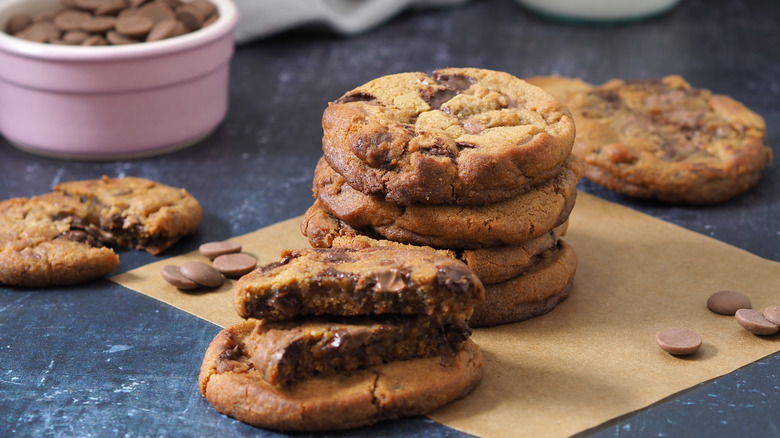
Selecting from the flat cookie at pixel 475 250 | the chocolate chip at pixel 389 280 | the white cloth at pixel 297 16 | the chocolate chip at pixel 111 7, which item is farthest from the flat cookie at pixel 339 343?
the white cloth at pixel 297 16

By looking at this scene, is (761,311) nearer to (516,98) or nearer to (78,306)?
(516,98)

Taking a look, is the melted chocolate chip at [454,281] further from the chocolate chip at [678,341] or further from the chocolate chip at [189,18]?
the chocolate chip at [189,18]

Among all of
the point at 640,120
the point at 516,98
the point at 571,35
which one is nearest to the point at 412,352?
the point at 516,98

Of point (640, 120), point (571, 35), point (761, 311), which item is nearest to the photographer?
point (761, 311)

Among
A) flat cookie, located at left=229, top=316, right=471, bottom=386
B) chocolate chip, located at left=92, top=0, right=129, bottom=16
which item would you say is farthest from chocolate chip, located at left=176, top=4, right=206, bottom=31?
flat cookie, located at left=229, top=316, right=471, bottom=386

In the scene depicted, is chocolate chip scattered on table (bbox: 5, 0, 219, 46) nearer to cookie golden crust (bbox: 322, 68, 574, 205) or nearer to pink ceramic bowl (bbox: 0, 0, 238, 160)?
pink ceramic bowl (bbox: 0, 0, 238, 160)
